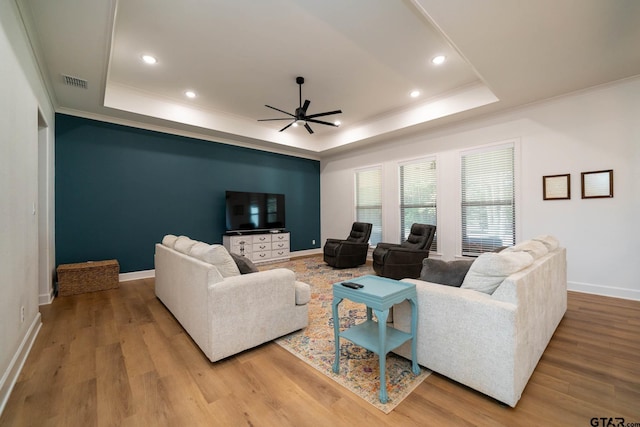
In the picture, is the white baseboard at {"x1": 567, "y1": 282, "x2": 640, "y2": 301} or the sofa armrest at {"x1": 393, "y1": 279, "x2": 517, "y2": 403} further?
the white baseboard at {"x1": 567, "y1": 282, "x2": 640, "y2": 301}

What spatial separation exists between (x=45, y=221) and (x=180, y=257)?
232 cm

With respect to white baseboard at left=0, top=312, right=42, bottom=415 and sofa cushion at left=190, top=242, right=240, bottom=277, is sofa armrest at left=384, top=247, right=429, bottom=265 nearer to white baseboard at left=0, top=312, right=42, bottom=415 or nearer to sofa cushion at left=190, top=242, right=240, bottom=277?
sofa cushion at left=190, top=242, right=240, bottom=277

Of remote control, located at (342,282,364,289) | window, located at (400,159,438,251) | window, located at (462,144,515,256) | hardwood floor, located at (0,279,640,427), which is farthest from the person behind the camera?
window, located at (400,159,438,251)

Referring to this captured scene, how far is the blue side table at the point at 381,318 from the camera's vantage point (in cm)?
170

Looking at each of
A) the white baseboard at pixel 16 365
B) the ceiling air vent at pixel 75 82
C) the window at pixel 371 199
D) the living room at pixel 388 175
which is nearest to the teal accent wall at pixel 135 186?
the living room at pixel 388 175

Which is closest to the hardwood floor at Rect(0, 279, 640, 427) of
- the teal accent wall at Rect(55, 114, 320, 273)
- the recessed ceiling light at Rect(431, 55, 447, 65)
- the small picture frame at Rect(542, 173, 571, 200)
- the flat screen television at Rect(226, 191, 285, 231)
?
the small picture frame at Rect(542, 173, 571, 200)

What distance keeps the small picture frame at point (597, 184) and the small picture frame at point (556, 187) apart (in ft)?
0.56

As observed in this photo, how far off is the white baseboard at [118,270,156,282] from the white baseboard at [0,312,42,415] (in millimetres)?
2110

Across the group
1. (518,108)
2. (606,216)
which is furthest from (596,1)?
(606,216)

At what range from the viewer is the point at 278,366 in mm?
2111

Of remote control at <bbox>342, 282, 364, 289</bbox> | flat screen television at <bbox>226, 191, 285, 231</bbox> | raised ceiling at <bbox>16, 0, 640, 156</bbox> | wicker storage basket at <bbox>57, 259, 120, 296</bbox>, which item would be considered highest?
raised ceiling at <bbox>16, 0, 640, 156</bbox>

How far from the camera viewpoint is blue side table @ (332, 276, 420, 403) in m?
1.70

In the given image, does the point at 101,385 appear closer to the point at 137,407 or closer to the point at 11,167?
the point at 137,407

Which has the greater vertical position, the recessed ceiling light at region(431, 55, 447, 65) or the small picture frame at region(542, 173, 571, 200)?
→ the recessed ceiling light at region(431, 55, 447, 65)
